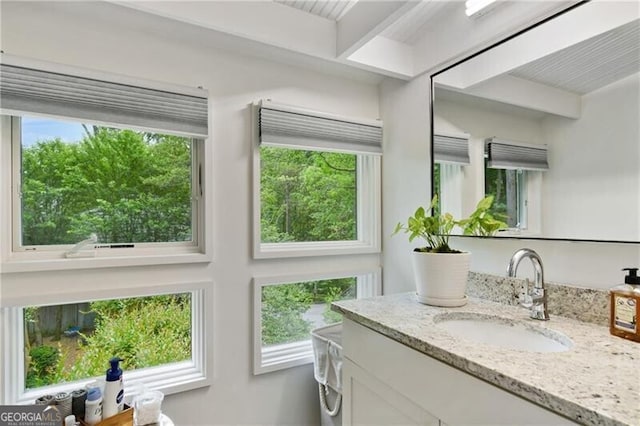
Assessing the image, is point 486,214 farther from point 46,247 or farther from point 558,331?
point 46,247

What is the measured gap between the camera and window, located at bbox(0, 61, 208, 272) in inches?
52.2

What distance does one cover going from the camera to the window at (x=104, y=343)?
54.8 inches

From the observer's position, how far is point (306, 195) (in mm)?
1987

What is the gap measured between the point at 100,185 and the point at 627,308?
1.99 metres

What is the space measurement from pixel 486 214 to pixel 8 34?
2.07 meters

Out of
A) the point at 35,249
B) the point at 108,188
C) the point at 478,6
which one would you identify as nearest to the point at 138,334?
the point at 35,249

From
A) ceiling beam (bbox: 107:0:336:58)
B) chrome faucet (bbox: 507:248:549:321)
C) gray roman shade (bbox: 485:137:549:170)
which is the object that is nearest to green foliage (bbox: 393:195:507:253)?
gray roman shade (bbox: 485:137:549:170)

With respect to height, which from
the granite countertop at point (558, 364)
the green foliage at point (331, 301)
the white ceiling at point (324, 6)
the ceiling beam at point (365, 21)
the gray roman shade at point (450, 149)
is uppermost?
the white ceiling at point (324, 6)

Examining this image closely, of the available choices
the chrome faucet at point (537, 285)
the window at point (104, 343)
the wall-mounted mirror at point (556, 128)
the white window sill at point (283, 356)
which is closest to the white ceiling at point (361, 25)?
the wall-mounted mirror at point (556, 128)

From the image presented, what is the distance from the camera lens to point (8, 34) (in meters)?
1.29

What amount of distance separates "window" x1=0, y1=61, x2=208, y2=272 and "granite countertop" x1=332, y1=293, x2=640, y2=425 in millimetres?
1063

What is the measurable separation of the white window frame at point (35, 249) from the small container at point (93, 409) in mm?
501

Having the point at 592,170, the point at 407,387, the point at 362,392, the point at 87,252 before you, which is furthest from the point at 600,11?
the point at 87,252

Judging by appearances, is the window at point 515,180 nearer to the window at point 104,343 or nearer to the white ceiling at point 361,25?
the white ceiling at point 361,25
